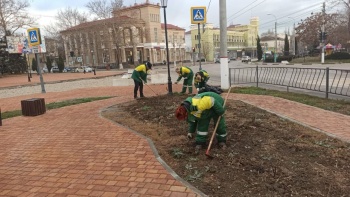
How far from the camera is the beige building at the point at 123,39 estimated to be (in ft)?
168

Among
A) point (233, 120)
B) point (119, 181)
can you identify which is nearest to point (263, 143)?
point (233, 120)

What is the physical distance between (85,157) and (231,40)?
296 feet

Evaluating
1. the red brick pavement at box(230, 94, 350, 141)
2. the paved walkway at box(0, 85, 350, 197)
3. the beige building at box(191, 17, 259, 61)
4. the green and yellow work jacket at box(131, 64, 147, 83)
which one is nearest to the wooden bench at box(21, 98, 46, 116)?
the paved walkway at box(0, 85, 350, 197)

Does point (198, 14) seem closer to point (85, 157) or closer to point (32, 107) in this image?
point (32, 107)

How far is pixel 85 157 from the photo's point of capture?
4.41 m

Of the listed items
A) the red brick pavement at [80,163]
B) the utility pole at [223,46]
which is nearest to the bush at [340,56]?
the utility pole at [223,46]

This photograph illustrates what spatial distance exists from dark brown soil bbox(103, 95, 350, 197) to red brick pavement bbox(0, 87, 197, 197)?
0.36 meters

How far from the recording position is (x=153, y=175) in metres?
3.59

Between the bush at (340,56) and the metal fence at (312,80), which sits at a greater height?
the bush at (340,56)

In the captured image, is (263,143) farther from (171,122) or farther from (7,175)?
(7,175)

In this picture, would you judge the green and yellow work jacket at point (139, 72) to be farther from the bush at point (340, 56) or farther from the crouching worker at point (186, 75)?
the bush at point (340, 56)

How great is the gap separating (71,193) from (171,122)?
303 centimetres

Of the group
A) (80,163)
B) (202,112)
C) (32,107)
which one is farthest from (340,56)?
(80,163)

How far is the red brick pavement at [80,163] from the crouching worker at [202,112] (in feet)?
2.59
